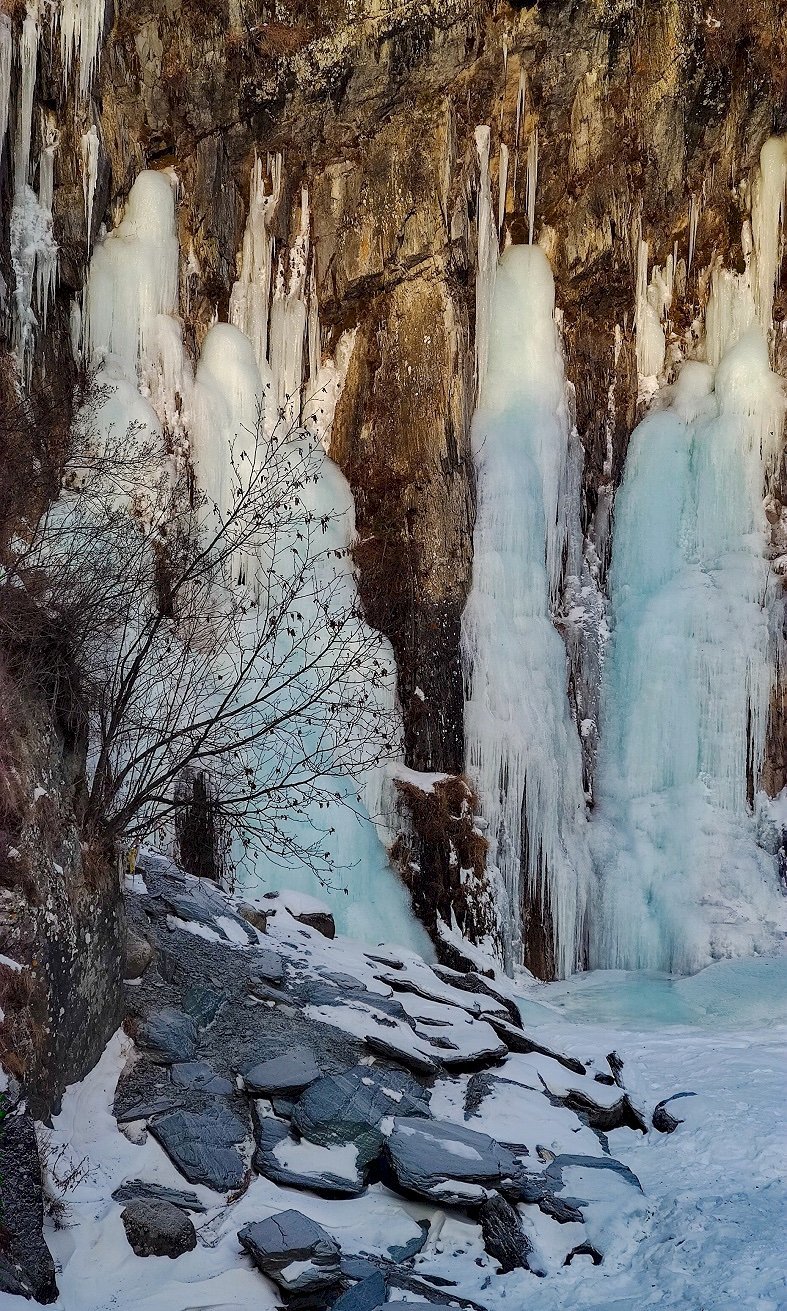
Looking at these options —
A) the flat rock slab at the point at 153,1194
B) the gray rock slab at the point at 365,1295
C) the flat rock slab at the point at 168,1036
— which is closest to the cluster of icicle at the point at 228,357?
the flat rock slab at the point at 168,1036

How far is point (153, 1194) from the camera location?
4.61m

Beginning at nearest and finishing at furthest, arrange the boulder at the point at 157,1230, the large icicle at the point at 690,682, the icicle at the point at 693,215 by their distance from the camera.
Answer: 1. the boulder at the point at 157,1230
2. the large icicle at the point at 690,682
3. the icicle at the point at 693,215

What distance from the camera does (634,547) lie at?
1419 cm

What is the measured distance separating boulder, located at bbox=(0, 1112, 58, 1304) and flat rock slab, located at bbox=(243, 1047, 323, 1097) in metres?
1.49

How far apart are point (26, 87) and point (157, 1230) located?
1253 centimetres

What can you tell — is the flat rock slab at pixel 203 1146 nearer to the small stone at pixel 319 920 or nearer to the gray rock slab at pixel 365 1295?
the gray rock slab at pixel 365 1295

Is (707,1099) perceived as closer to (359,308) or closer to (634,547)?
(634,547)

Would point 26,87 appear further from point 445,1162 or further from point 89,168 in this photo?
point 445,1162

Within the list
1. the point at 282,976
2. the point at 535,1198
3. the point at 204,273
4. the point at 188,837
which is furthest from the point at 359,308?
the point at 535,1198

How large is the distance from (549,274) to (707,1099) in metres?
10.5

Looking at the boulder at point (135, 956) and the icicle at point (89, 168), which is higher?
the icicle at point (89, 168)

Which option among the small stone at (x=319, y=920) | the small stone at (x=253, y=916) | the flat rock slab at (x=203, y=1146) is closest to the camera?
the flat rock slab at (x=203, y=1146)

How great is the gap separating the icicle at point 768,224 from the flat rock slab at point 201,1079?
11.8 metres

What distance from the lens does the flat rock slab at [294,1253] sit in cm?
420
